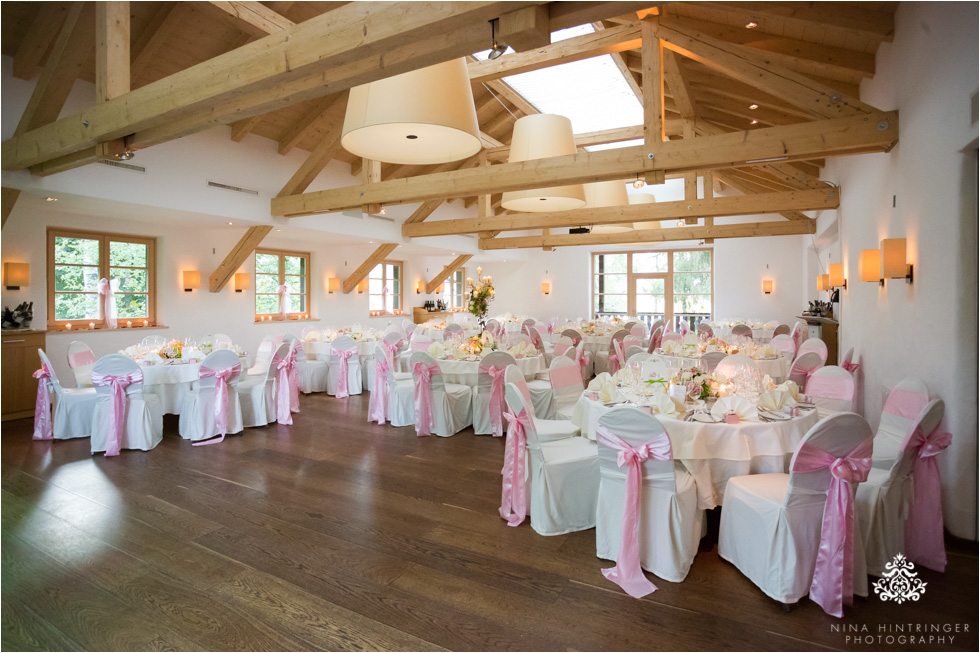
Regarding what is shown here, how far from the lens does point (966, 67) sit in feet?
10.5

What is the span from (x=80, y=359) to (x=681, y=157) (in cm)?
757

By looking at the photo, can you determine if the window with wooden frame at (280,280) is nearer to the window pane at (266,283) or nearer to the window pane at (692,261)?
the window pane at (266,283)

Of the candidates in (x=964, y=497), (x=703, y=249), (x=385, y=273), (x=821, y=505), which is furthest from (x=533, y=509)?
(x=703, y=249)

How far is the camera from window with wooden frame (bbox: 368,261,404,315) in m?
14.6

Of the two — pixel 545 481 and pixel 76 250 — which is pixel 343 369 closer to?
pixel 76 250

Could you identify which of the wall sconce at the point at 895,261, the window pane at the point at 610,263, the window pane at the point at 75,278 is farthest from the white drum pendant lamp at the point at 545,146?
the window pane at the point at 610,263

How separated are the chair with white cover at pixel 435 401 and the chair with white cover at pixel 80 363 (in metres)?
4.14

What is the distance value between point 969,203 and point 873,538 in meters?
2.19

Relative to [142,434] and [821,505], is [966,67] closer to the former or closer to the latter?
[821,505]

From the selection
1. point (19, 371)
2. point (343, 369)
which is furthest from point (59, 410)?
point (343, 369)

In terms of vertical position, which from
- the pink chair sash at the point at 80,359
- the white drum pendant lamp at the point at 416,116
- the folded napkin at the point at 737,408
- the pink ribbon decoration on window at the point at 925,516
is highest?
the white drum pendant lamp at the point at 416,116

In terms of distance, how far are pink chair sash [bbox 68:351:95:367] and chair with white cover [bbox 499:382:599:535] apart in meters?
5.95

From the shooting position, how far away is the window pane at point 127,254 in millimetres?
8570

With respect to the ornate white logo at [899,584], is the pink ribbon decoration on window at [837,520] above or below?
above
